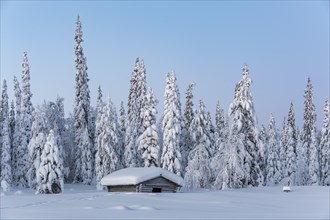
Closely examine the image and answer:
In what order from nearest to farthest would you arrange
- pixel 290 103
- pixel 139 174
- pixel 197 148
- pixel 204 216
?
pixel 204 216 → pixel 139 174 → pixel 197 148 → pixel 290 103

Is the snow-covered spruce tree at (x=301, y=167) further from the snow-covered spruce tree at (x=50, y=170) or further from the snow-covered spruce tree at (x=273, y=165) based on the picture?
the snow-covered spruce tree at (x=50, y=170)

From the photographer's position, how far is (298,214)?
24.5 meters

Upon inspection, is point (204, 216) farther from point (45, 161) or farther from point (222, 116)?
point (222, 116)

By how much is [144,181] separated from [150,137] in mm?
17894

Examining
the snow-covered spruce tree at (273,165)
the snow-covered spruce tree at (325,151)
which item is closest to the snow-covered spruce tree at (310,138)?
the snow-covered spruce tree at (325,151)

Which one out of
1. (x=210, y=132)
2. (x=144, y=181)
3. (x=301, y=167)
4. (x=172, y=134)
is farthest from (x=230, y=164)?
(x=301, y=167)

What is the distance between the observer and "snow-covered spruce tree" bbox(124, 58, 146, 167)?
73.5 m

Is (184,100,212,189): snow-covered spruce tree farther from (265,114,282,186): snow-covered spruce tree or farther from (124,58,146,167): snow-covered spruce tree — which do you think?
(265,114,282,186): snow-covered spruce tree

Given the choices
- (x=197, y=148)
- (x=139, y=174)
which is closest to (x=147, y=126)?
(x=197, y=148)

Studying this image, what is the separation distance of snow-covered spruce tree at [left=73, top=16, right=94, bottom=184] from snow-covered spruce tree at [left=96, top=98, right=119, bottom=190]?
6148 mm

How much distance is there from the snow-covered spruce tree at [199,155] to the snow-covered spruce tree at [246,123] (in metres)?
5.13

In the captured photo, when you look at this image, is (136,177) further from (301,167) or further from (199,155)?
(301,167)

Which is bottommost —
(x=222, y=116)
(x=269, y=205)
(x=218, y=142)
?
(x=269, y=205)

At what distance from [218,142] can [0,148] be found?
1465 inches
